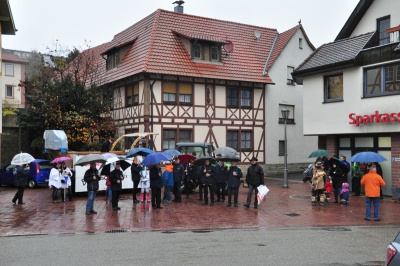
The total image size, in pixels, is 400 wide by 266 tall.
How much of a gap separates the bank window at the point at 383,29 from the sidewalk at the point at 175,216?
769cm

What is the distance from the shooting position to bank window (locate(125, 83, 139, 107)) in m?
27.9

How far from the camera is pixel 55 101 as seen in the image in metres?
26.4

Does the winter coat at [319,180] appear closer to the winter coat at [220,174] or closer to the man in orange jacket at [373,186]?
the man in orange jacket at [373,186]

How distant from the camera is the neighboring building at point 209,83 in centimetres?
2723

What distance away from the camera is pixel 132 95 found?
2838 centimetres

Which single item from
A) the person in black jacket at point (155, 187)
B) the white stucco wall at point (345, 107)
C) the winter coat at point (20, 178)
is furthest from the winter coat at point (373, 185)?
the winter coat at point (20, 178)

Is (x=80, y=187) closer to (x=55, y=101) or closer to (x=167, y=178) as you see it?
(x=167, y=178)

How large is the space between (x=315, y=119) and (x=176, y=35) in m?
11.6

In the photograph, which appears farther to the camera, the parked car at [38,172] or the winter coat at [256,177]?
the parked car at [38,172]

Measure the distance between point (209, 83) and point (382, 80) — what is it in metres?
12.1

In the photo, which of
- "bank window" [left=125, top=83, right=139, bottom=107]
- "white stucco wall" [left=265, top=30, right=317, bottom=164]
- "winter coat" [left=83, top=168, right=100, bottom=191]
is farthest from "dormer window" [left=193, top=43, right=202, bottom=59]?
"winter coat" [left=83, top=168, right=100, bottom=191]

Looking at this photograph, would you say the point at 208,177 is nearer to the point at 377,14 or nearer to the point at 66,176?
the point at 66,176

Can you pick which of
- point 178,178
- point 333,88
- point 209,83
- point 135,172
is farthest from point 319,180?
point 209,83

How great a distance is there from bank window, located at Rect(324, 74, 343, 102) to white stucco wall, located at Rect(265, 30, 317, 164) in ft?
30.6
